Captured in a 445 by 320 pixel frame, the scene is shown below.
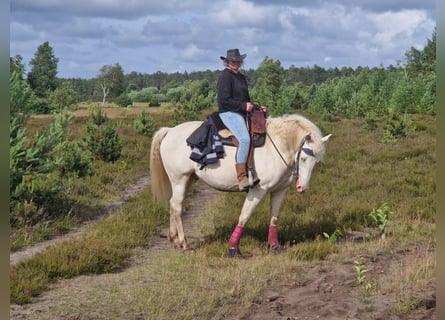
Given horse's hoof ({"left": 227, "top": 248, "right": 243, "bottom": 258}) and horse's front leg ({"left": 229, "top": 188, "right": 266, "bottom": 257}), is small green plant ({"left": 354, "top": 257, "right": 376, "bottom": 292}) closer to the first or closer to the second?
horse's hoof ({"left": 227, "top": 248, "right": 243, "bottom": 258})

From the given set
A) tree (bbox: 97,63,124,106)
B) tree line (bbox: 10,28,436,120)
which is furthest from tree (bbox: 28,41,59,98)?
tree (bbox: 97,63,124,106)

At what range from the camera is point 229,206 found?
1112cm

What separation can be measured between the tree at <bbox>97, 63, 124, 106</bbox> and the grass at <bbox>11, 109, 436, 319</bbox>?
8419 cm

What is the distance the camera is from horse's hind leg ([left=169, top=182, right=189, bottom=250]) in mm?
8273

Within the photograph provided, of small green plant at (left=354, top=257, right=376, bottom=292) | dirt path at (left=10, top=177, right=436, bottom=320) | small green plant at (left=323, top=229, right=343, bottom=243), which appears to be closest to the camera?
dirt path at (left=10, top=177, right=436, bottom=320)

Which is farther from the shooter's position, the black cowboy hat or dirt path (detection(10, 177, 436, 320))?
the black cowboy hat

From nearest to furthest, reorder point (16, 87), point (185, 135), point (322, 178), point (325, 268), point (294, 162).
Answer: point (325, 268), point (294, 162), point (185, 135), point (16, 87), point (322, 178)

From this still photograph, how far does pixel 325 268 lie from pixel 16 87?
22.2ft

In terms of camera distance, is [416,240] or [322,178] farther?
[322,178]

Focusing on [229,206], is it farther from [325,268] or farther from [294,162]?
[325,268]

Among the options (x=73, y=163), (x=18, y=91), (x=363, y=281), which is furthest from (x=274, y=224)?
(x=73, y=163)

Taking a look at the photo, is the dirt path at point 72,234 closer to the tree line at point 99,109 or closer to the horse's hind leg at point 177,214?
the tree line at point 99,109

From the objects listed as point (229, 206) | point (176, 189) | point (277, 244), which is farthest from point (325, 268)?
point (229, 206)

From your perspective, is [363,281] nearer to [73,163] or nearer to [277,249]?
[277,249]
